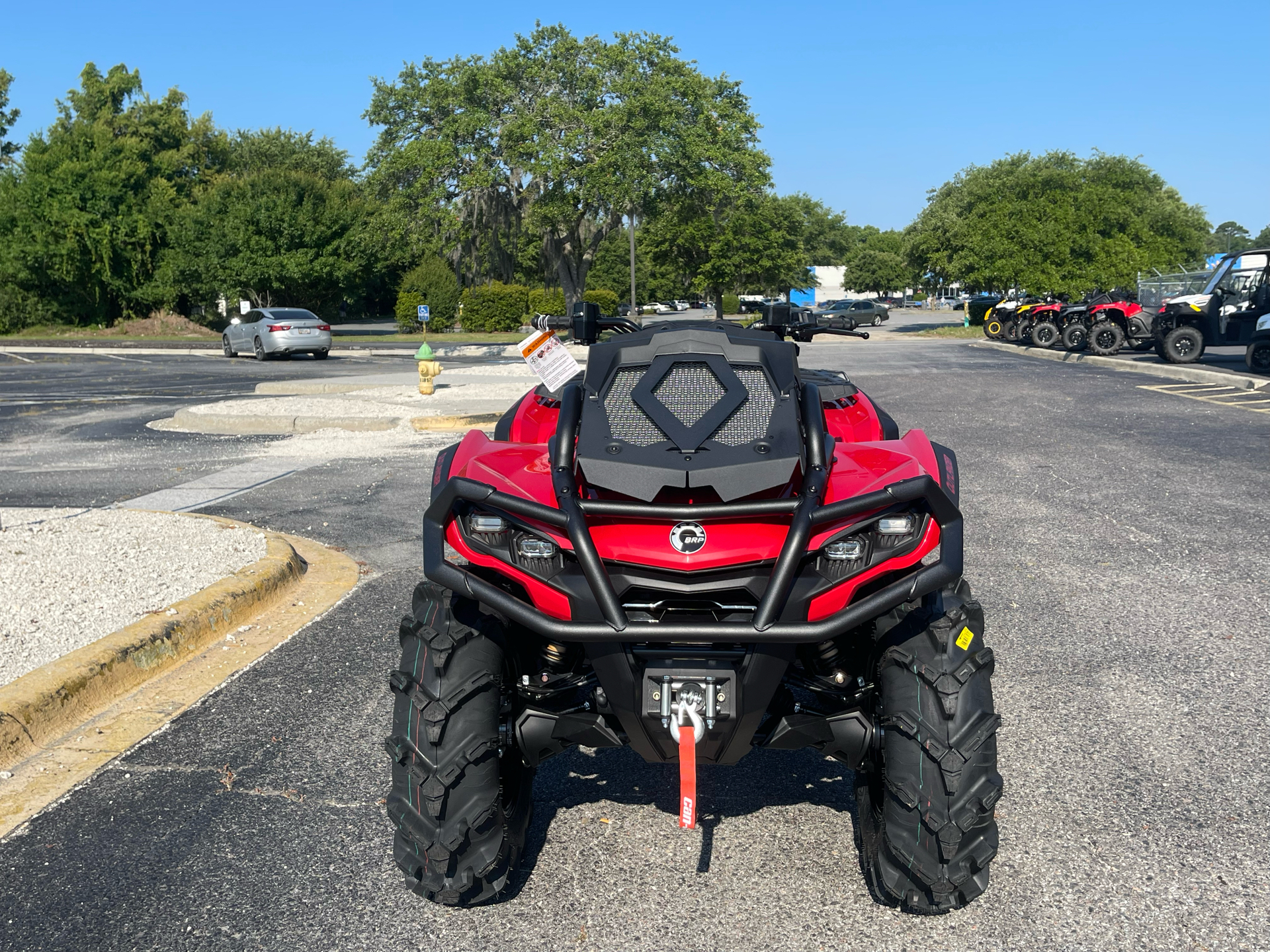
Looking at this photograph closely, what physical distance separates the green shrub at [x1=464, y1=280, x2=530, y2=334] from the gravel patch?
43911mm

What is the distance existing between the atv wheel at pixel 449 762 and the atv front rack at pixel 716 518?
0.21 meters

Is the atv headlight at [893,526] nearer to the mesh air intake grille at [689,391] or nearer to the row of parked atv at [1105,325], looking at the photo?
the mesh air intake grille at [689,391]

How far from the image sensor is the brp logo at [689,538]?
2.76 m

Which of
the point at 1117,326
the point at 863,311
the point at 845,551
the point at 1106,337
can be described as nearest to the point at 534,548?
the point at 845,551

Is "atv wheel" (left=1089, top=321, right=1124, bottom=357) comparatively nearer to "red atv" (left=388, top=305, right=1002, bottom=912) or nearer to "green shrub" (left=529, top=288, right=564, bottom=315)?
"green shrub" (left=529, top=288, right=564, bottom=315)

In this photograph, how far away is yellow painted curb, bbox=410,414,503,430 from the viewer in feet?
47.0

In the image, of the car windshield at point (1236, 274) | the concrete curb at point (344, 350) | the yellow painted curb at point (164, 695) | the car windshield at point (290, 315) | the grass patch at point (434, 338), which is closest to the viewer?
the yellow painted curb at point (164, 695)

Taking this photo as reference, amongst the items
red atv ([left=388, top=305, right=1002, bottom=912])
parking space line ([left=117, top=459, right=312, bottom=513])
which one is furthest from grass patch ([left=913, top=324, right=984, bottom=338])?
red atv ([left=388, top=305, right=1002, bottom=912])

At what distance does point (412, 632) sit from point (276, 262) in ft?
157

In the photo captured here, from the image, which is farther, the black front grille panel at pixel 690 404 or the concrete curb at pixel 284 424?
the concrete curb at pixel 284 424

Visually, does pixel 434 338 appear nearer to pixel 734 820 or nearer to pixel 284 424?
pixel 284 424

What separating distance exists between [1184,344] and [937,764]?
81.7ft

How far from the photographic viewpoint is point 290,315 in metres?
32.4

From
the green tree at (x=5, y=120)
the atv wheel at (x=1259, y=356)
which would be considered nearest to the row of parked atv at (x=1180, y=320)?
the atv wheel at (x=1259, y=356)
